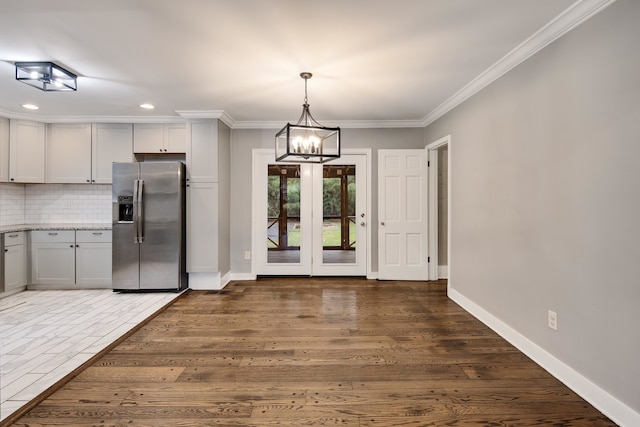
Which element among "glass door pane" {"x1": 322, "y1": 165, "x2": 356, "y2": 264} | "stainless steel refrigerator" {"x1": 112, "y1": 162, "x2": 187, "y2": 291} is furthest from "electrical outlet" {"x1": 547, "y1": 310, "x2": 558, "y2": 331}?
"stainless steel refrigerator" {"x1": 112, "y1": 162, "x2": 187, "y2": 291}

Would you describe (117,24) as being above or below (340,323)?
above

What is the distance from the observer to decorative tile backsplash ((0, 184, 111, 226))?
480cm

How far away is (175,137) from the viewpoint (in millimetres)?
4668

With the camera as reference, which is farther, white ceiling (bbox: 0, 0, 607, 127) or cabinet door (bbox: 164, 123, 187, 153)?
cabinet door (bbox: 164, 123, 187, 153)

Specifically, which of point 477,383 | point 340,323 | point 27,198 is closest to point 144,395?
point 340,323

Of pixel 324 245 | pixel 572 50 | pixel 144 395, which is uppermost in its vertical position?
pixel 572 50

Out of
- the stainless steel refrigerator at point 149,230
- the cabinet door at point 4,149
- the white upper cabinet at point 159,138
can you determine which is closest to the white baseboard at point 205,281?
the stainless steel refrigerator at point 149,230

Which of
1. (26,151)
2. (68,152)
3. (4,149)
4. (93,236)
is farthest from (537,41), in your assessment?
(4,149)

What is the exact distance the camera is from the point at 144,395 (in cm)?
205

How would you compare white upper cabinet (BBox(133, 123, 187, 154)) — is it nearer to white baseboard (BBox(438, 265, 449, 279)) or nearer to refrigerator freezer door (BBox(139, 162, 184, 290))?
refrigerator freezer door (BBox(139, 162, 184, 290))

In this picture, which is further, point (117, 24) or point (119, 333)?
point (119, 333)

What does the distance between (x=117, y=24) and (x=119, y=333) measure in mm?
2631

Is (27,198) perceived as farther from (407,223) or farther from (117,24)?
(407,223)

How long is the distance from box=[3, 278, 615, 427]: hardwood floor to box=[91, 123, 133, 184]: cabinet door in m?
2.55
